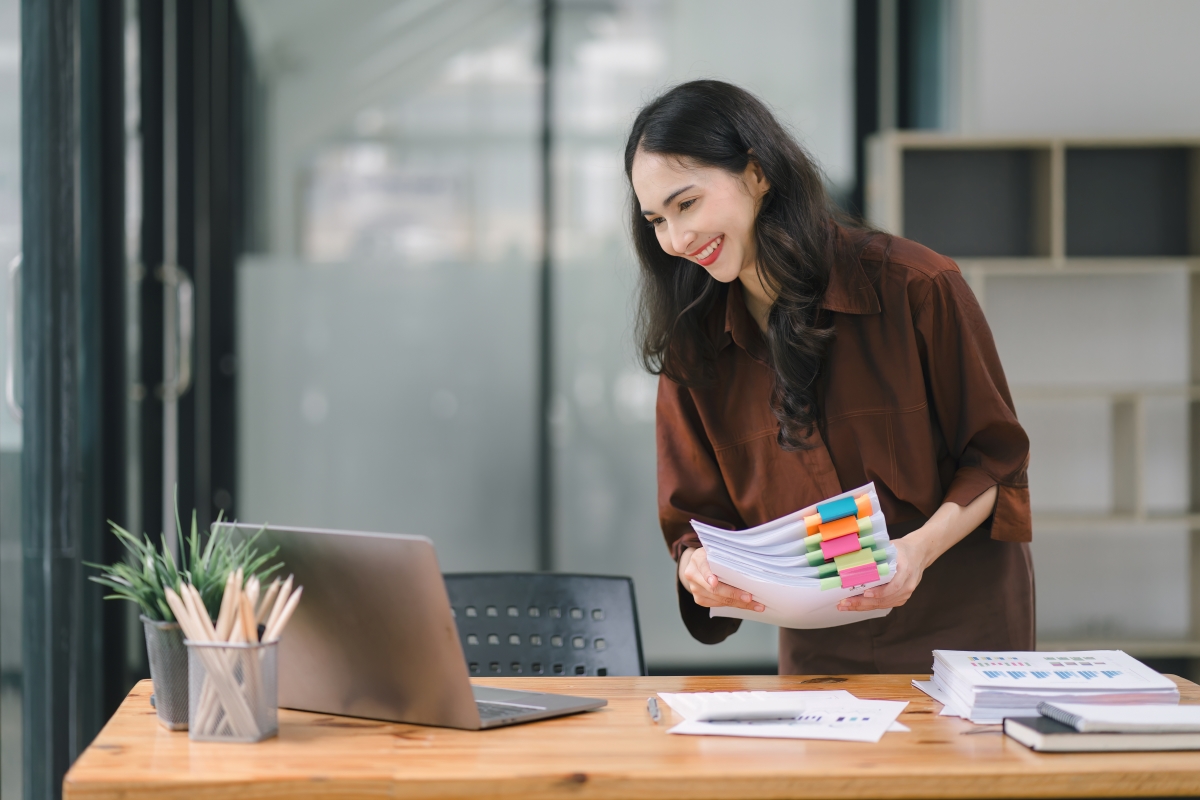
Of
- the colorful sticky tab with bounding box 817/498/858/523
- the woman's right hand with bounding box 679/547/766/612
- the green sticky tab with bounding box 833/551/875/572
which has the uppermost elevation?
the colorful sticky tab with bounding box 817/498/858/523

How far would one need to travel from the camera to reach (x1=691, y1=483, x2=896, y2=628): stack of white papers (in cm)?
123

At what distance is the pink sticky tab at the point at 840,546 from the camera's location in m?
1.23

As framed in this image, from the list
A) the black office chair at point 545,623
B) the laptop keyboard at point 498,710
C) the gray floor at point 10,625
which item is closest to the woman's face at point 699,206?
the black office chair at point 545,623

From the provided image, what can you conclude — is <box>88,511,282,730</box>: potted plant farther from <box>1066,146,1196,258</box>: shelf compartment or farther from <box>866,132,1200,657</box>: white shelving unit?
<box>1066,146,1196,258</box>: shelf compartment

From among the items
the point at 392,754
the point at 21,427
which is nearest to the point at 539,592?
the point at 392,754

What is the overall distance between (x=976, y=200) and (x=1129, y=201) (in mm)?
461

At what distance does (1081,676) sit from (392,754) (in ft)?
2.43

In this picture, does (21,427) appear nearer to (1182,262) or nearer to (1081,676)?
(1081,676)

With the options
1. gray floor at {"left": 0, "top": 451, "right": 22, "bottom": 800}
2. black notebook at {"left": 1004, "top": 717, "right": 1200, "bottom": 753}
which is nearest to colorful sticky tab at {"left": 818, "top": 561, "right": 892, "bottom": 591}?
black notebook at {"left": 1004, "top": 717, "right": 1200, "bottom": 753}

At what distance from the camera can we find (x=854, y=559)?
1.23 metres

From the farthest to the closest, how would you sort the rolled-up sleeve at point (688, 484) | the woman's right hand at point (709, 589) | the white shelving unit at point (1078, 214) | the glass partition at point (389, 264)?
the glass partition at point (389, 264) < the white shelving unit at point (1078, 214) < the rolled-up sleeve at point (688, 484) < the woman's right hand at point (709, 589)

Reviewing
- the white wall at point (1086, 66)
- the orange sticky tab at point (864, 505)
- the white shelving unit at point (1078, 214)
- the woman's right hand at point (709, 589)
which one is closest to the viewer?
the orange sticky tab at point (864, 505)

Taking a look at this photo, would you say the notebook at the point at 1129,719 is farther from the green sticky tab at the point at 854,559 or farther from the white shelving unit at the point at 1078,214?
the white shelving unit at the point at 1078,214

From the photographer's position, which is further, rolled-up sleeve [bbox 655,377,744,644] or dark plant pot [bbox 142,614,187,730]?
rolled-up sleeve [bbox 655,377,744,644]
